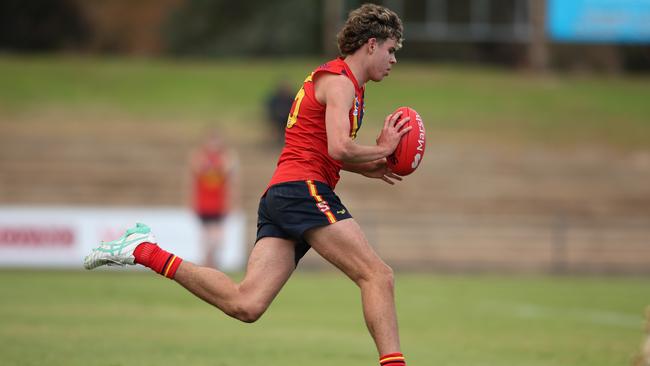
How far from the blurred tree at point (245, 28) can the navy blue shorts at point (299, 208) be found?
3846 cm

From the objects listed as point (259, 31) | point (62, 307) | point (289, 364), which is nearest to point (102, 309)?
point (62, 307)

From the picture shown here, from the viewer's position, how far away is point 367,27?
23.6 ft

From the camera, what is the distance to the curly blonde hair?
7207 millimetres

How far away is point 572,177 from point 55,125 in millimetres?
14551

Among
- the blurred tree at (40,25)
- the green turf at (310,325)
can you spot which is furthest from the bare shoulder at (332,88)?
the blurred tree at (40,25)

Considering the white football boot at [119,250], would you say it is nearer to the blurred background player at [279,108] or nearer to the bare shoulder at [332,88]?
the bare shoulder at [332,88]

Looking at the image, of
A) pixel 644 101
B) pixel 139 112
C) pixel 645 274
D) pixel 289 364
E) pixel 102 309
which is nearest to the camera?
pixel 289 364

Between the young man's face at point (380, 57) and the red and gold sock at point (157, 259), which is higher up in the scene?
the young man's face at point (380, 57)

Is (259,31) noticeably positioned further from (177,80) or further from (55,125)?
(55,125)

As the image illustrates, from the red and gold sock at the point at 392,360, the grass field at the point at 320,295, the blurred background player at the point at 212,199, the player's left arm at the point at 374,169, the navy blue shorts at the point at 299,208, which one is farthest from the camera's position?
the blurred background player at the point at 212,199

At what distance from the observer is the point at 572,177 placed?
29.5 meters

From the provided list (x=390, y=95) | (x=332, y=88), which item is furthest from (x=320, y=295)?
(x=390, y=95)

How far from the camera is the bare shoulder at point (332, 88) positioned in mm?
6926

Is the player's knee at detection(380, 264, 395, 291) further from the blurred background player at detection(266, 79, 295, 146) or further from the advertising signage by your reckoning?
the advertising signage
